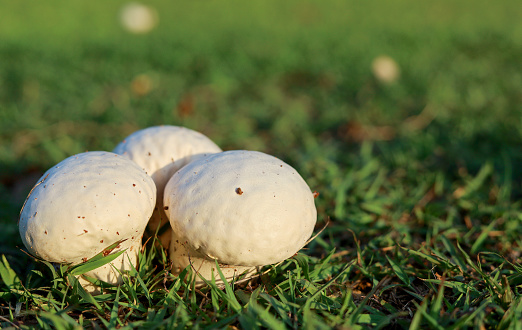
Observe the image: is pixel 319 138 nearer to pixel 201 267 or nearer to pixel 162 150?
pixel 162 150

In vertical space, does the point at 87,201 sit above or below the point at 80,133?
above

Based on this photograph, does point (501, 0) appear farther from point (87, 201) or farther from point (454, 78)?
point (87, 201)

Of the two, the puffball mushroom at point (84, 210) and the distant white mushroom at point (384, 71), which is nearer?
the puffball mushroom at point (84, 210)

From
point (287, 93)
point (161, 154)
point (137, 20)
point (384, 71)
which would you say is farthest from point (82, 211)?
point (137, 20)

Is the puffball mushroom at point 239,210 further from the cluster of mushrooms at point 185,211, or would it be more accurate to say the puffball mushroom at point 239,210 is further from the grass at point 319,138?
the grass at point 319,138

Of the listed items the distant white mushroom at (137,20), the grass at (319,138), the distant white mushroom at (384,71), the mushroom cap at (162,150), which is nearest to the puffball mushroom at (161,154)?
the mushroom cap at (162,150)

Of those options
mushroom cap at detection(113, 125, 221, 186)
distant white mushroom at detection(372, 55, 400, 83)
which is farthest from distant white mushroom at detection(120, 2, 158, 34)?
mushroom cap at detection(113, 125, 221, 186)

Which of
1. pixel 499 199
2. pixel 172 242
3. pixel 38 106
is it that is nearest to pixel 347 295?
pixel 172 242

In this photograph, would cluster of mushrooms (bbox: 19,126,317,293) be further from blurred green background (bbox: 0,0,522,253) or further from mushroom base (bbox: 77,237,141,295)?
blurred green background (bbox: 0,0,522,253)
